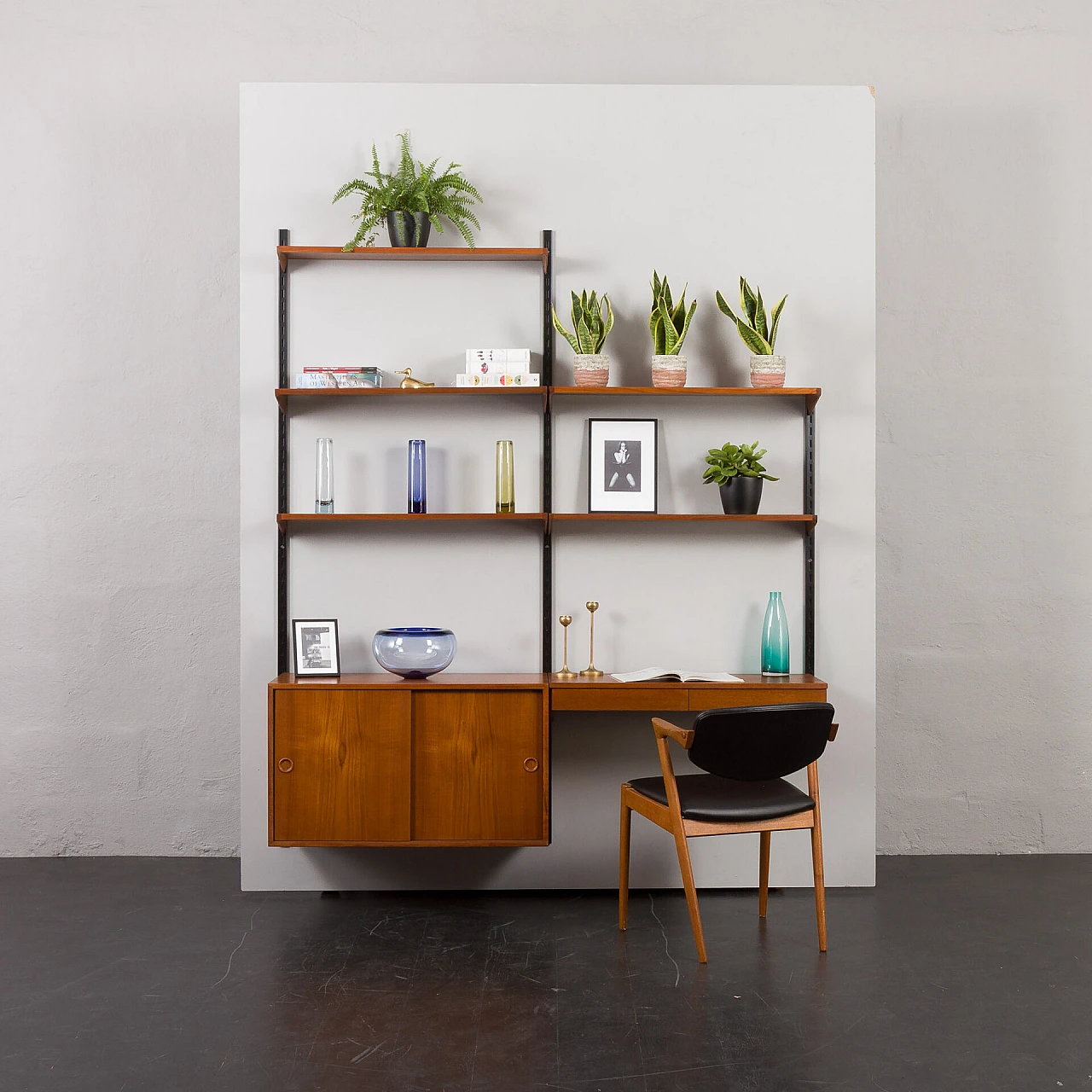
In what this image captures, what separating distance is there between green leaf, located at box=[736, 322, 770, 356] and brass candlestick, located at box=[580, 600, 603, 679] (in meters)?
1.16

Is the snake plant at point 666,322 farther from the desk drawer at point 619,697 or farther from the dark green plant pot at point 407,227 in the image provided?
the desk drawer at point 619,697

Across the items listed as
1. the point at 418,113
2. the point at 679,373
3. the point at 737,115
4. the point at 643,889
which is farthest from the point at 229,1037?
the point at 737,115

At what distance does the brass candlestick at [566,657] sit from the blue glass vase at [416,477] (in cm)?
69

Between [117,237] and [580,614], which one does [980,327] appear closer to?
[580,614]

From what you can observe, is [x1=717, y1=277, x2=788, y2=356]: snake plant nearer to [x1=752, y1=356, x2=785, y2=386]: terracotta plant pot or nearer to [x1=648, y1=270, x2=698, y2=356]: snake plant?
[x1=752, y1=356, x2=785, y2=386]: terracotta plant pot

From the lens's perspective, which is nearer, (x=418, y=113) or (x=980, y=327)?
(x=418, y=113)

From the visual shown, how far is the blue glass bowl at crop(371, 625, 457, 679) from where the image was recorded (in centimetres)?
373

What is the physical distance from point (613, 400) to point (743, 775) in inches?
63.1

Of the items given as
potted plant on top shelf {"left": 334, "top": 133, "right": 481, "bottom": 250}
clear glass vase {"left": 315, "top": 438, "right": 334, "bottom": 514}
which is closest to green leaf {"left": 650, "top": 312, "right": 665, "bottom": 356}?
potted plant on top shelf {"left": 334, "top": 133, "right": 481, "bottom": 250}

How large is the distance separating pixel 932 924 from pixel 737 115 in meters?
3.16

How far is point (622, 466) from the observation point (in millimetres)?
3959

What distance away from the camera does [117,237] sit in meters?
4.50

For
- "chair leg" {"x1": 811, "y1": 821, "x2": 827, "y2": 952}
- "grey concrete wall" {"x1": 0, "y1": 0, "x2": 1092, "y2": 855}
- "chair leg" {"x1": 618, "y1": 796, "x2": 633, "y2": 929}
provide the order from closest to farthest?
"chair leg" {"x1": 811, "y1": 821, "x2": 827, "y2": 952} → "chair leg" {"x1": 618, "y1": 796, "x2": 633, "y2": 929} → "grey concrete wall" {"x1": 0, "y1": 0, "x2": 1092, "y2": 855}

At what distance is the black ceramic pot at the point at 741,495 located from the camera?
3.81 m
